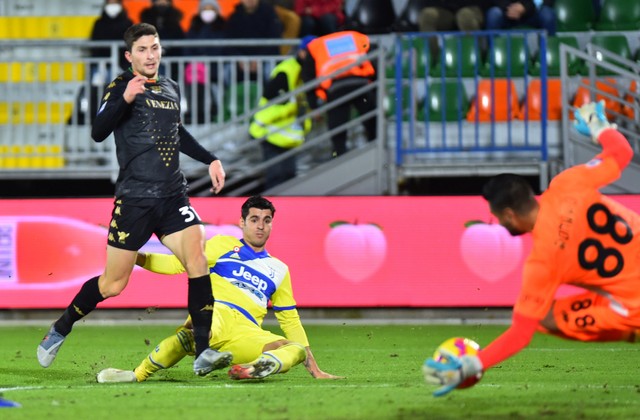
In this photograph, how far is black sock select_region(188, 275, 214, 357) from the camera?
7.16 meters

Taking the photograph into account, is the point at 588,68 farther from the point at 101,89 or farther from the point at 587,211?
the point at 587,211

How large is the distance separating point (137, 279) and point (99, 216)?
0.73 metres

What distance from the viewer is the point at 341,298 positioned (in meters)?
12.1

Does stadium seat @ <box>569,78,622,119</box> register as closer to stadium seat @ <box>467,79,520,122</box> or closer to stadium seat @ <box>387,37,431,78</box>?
stadium seat @ <box>467,79,520,122</box>

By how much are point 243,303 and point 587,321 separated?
2.38 metres

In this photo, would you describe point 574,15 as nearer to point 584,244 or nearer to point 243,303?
point 243,303

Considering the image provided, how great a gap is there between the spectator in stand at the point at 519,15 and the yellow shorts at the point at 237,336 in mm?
7609

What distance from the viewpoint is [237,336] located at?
7.54 meters

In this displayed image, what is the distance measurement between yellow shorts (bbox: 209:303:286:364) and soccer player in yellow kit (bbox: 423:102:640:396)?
1.97 m

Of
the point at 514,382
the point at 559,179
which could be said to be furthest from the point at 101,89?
the point at 559,179

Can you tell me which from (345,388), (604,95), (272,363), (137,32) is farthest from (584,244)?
(604,95)

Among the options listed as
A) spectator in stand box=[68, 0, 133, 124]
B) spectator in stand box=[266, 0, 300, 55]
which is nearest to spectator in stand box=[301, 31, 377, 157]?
spectator in stand box=[266, 0, 300, 55]

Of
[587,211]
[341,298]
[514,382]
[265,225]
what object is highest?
[587,211]

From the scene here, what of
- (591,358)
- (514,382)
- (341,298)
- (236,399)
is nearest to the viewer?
(236,399)
